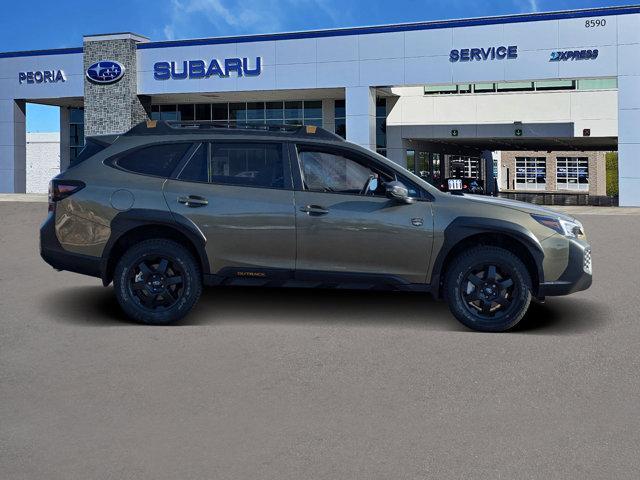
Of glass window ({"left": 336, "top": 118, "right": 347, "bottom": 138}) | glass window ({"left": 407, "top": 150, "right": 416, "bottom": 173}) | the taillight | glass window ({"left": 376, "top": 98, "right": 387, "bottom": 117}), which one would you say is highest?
glass window ({"left": 376, "top": 98, "right": 387, "bottom": 117})

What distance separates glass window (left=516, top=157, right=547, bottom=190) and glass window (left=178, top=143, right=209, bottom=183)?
68.6m

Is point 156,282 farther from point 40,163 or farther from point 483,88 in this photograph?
point 40,163

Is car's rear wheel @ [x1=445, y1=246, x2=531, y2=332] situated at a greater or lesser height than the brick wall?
lesser

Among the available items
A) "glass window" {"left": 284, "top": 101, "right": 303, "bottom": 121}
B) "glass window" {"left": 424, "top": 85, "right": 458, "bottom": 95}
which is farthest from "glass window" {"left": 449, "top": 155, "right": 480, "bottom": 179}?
"glass window" {"left": 284, "top": 101, "right": 303, "bottom": 121}

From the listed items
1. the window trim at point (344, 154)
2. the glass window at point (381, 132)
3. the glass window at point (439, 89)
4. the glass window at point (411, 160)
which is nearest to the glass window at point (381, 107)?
the glass window at point (381, 132)

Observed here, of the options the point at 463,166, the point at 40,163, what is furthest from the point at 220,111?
the point at 40,163

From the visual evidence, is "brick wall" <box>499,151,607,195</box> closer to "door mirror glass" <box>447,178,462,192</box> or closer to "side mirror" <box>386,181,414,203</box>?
"door mirror glass" <box>447,178,462,192</box>

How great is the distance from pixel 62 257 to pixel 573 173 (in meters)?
69.1

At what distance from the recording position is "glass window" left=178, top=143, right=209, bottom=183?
307 inches

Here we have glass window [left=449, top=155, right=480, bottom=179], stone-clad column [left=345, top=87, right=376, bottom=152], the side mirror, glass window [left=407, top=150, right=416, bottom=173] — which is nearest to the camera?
the side mirror

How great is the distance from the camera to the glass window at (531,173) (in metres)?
73.2

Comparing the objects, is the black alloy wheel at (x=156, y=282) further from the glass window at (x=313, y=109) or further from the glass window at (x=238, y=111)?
the glass window at (x=238, y=111)

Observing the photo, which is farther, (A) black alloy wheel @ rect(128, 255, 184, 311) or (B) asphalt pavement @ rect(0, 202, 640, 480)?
(A) black alloy wheel @ rect(128, 255, 184, 311)

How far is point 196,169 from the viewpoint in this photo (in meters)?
7.83
